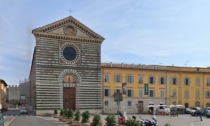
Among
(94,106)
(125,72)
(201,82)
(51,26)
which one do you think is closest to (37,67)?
(51,26)

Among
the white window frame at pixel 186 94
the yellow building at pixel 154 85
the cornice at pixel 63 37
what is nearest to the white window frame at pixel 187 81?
the yellow building at pixel 154 85

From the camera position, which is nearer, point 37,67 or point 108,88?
point 37,67

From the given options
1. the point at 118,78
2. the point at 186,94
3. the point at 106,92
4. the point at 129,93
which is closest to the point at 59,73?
the point at 106,92

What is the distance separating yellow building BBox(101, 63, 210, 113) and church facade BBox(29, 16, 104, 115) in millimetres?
2512

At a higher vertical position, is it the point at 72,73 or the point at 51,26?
the point at 51,26

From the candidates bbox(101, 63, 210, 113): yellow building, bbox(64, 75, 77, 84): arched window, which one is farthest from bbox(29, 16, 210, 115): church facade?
bbox(64, 75, 77, 84): arched window

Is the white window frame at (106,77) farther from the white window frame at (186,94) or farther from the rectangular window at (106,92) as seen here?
the white window frame at (186,94)

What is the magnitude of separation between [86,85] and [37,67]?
8.81 meters

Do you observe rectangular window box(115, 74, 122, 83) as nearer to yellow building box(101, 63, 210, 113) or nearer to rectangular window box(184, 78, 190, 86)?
yellow building box(101, 63, 210, 113)

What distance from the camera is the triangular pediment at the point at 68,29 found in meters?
50.3

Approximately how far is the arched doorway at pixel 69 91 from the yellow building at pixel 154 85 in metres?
5.44

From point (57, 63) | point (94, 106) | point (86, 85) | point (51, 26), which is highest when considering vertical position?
point (51, 26)

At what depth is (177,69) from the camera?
199ft

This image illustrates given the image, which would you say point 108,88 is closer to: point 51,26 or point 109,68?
point 109,68
